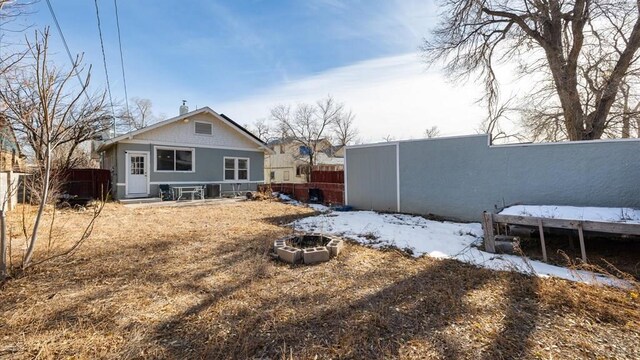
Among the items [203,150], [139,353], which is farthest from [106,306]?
[203,150]

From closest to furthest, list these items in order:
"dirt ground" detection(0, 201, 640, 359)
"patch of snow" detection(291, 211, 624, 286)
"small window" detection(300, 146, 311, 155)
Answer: "dirt ground" detection(0, 201, 640, 359)
"patch of snow" detection(291, 211, 624, 286)
"small window" detection(300, 146, 311, 155)

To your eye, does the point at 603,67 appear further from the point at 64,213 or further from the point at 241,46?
the point at 64,213

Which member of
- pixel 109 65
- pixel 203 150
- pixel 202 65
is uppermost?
pixel 202 65

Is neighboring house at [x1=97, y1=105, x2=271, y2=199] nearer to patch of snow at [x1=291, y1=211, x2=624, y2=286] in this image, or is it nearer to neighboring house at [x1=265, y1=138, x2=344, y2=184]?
patch of snow at [x1=291, y1=211, x2=624, y2=286]

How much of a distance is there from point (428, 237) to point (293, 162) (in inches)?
1058

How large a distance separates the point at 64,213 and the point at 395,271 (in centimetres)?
1015

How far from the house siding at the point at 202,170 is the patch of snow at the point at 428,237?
26.6 feet

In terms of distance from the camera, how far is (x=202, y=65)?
1230cm

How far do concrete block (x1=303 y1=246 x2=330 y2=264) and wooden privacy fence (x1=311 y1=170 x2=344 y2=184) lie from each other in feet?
28.4

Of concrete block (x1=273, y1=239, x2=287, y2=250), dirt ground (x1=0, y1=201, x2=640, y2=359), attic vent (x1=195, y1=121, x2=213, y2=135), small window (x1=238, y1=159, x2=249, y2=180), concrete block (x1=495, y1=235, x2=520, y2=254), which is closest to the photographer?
dirt ground (x1=0, y1=201, x2=640, y2=359)

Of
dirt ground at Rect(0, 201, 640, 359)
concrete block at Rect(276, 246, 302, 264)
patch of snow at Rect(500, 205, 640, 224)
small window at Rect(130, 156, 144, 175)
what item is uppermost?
small window at Rect(130, 156, 144, 175)

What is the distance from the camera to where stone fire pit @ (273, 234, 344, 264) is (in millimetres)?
4414

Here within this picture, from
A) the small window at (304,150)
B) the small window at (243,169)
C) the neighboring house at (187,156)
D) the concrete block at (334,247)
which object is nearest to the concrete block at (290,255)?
the concrete block at (334,247)

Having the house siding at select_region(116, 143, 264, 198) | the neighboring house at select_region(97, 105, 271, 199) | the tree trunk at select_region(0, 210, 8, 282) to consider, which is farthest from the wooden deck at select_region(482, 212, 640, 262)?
the house siding at select_region(116, 143, 264, 198)
